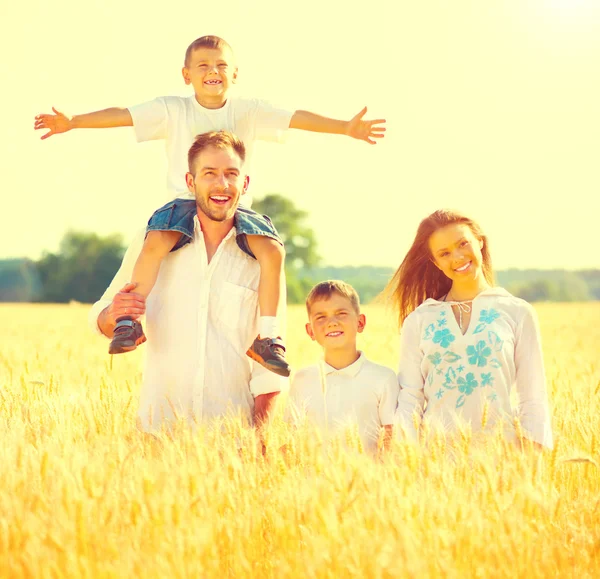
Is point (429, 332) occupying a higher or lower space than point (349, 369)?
higher

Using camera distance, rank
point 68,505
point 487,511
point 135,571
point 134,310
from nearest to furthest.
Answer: point 135,571 → point 68,505 → point 487,511 → point 134,310

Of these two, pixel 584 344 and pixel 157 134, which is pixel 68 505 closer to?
pixel 157 134

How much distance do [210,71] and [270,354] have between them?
181 centimetres

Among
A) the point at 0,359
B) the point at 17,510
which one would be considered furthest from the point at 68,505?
the point at 0,359

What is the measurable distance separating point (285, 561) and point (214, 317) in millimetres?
2084

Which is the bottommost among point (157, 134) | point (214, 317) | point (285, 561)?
point (285, 561)

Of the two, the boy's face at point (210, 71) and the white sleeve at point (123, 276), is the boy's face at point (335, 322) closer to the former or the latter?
the white sleeve at point (123, 276)

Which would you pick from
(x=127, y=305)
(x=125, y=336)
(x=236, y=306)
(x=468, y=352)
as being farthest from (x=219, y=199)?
(x=468, y=352)

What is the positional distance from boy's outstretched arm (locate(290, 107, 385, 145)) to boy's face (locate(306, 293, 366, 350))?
1.14 m

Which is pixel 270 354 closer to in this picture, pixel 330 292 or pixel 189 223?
pixel 330 292

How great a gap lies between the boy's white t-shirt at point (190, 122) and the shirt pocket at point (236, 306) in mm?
812

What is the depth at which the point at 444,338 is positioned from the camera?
443cm

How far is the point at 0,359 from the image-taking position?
8.62 m

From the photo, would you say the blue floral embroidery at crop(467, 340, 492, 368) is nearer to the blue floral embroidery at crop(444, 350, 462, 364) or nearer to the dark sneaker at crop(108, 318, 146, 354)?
the blue floral embroidery at crop(444, 350, 462, 364)
